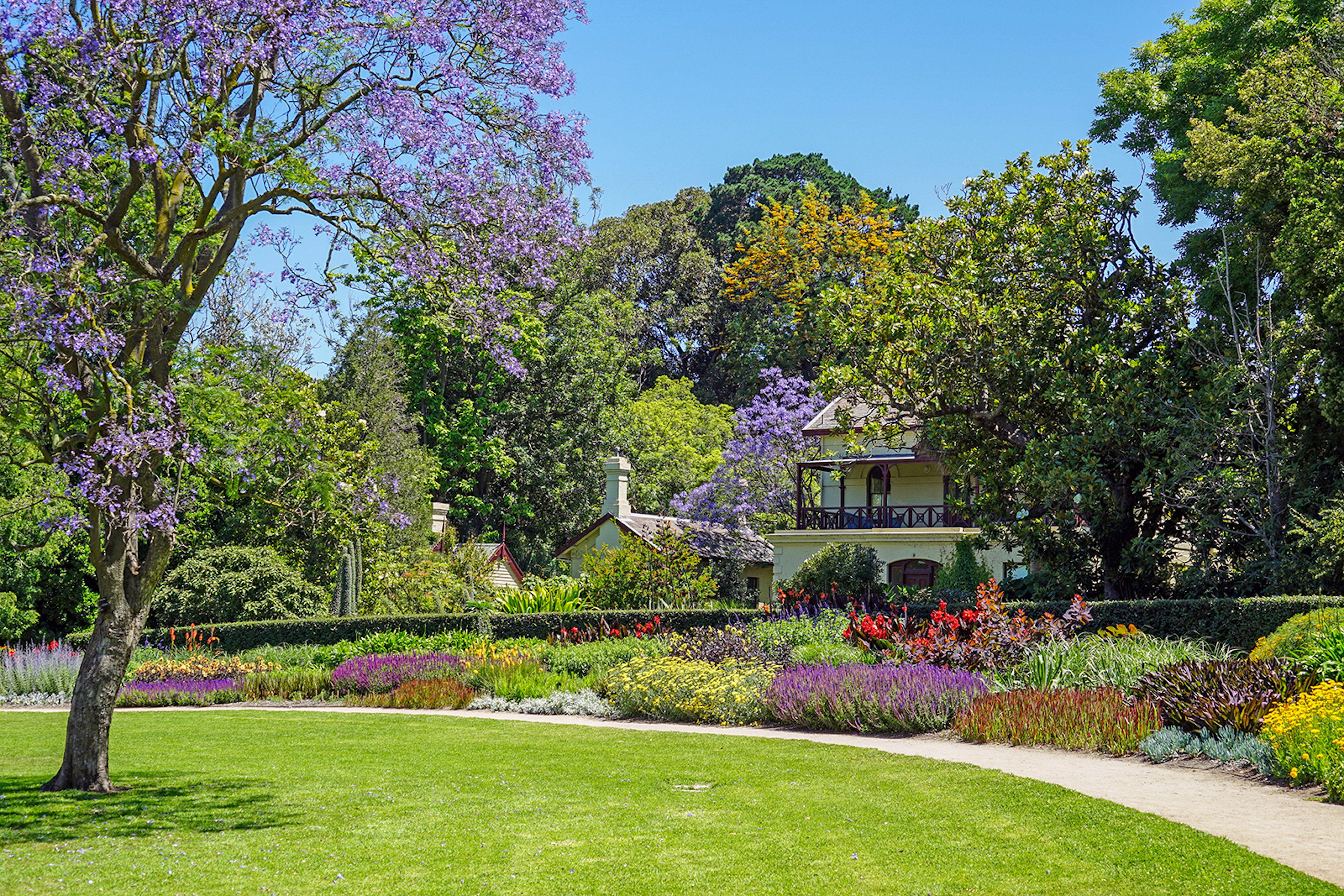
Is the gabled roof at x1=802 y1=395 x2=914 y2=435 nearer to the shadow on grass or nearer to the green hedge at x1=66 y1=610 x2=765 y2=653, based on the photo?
the green hedge at x1=66 y1=610 x2=765 y2=653

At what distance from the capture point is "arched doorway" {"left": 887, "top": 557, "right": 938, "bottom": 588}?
1316 inches

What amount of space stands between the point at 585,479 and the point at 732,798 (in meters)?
34.8

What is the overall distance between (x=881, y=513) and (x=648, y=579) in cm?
1178

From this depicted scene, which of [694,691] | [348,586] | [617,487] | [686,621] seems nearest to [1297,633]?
[694,691]

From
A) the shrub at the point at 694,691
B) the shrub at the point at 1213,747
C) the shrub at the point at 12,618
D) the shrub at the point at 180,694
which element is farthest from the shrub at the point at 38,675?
the shrub at the point at 1213,747

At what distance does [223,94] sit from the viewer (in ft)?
27.3

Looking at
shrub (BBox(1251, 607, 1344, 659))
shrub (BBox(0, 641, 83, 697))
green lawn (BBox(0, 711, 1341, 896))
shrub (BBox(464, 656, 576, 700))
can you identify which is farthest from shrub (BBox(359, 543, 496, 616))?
shrub (BBox(1251, 607, 1344, 659))

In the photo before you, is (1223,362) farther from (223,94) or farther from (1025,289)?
(223,94)

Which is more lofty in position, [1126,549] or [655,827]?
[1126,549]

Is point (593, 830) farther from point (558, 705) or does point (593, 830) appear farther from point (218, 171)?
point (558, 705)

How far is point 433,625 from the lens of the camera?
21.7m

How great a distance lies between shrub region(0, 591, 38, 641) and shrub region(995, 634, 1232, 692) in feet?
75.1

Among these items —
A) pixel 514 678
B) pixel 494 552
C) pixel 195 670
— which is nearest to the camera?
pixel 514 678

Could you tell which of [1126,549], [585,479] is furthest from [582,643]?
[585,479]
